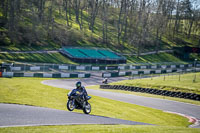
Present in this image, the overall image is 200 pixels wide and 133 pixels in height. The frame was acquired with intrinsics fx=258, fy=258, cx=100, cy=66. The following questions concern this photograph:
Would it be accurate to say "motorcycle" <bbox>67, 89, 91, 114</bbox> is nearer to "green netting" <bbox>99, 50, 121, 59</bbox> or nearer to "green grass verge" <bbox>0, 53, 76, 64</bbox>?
"green grass verge" <bbox>0, 53, 76, 64</bbox>

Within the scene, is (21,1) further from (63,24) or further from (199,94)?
(199,94)

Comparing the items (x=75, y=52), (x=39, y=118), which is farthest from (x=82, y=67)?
(x=39, y=118)

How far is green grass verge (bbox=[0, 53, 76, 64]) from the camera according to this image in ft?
155

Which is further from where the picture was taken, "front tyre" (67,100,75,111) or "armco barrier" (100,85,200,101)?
"armco barrier" (100,85,200,101)

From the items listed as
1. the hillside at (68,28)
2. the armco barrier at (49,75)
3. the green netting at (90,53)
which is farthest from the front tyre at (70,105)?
the green netting at (90,53)

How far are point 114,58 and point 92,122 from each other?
4884cm

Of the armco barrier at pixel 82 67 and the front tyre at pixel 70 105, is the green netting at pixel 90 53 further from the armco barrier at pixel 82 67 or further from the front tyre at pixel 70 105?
the front tyre at pixel 70 105

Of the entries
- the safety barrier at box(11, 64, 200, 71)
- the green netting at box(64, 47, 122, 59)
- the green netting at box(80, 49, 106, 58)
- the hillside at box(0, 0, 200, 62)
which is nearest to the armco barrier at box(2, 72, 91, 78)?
the safety barrier at box(11, 64, 200, 71)

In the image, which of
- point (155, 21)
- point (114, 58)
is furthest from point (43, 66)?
point (155, 21)

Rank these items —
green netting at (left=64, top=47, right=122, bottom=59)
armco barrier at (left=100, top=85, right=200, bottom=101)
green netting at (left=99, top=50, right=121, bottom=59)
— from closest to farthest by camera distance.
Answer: armco barrier at (left=100, top=85, right=200, bottom=101)
green netting at (left=64, top=47, right=122, bottom=59)
green netting at (left=99, top=50, right=121, bottom=59)

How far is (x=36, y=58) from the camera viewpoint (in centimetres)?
5084

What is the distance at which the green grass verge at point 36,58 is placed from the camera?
47094 mm

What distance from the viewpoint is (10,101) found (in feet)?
54.3

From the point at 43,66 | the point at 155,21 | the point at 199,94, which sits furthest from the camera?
the point at 155,21
